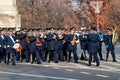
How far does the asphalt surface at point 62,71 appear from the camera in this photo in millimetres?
15695

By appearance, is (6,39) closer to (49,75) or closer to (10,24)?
(49,75)

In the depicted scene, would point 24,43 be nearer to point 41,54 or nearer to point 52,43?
point 41,54

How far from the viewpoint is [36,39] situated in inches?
840

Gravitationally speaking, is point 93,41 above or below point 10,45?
above

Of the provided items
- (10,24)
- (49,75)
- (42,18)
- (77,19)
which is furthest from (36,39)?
(77,19)

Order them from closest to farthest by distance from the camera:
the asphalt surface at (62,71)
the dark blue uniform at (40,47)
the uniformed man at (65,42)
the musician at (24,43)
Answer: the asphalt surface at (62,71) → the dark blue uniform at (40,47) → the uniformed man at (65,42) → the musician at (24,43)

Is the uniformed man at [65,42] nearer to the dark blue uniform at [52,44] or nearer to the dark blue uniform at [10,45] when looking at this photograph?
the dark blue uniform at [52,44]

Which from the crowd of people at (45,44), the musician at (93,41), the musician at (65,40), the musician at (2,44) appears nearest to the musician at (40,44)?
the crowd of people at (45,44)

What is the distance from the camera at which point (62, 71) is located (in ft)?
57.8

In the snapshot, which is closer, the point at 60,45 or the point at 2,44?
the point at 2,44

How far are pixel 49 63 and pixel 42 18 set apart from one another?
39222 mm

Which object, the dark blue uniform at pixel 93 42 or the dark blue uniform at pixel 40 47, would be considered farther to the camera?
the dark blue uniform at pixel 40 47

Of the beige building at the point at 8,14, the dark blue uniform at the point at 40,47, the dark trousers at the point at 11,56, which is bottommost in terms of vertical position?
the dark trousers at the point at 11,56

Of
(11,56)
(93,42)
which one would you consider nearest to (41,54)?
(11,56)
